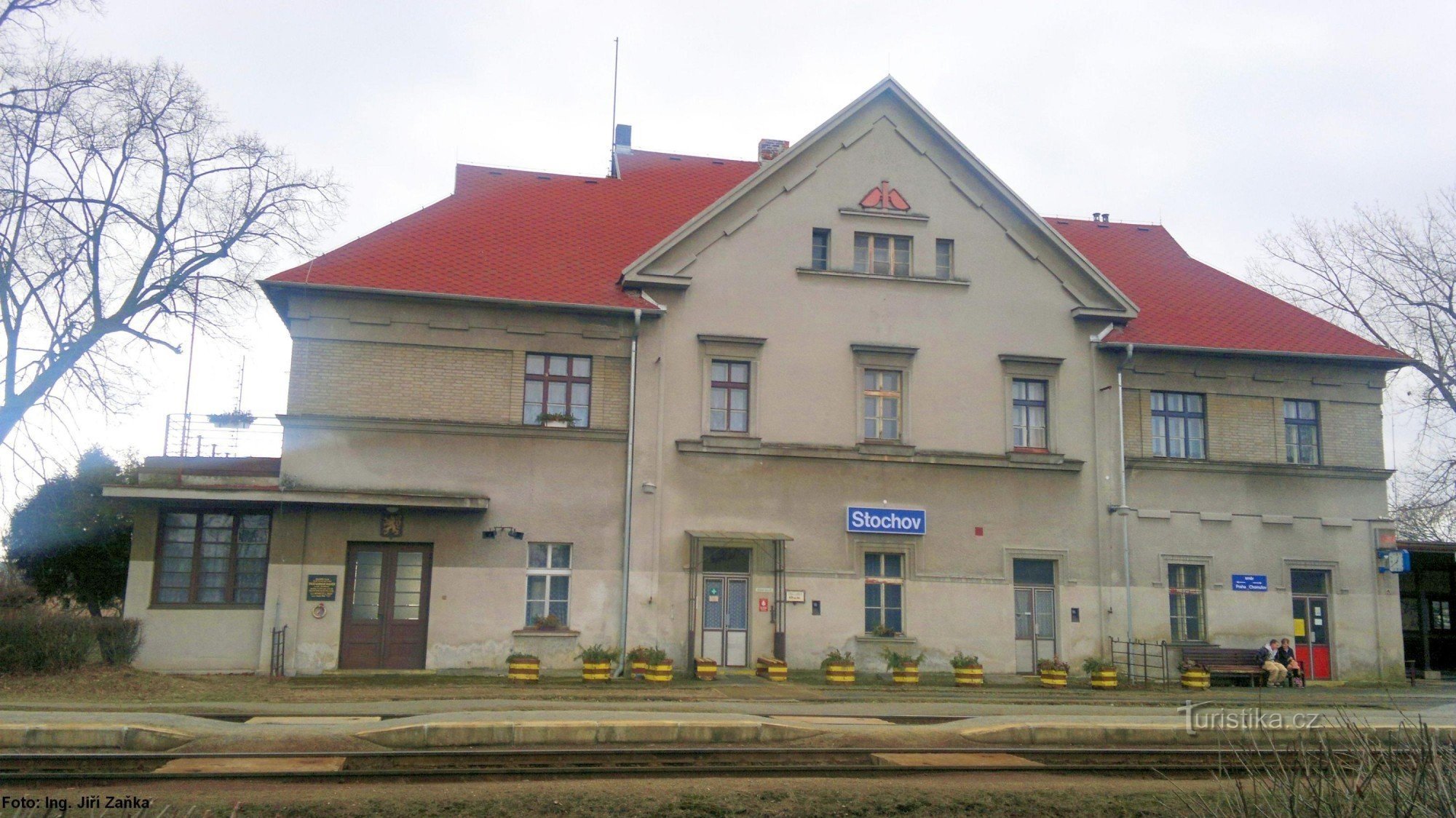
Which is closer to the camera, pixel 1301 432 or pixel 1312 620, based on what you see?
pixel 1312 620

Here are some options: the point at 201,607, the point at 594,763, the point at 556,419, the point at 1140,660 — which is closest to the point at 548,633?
the point at 556,419

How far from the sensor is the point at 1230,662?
80.3ft

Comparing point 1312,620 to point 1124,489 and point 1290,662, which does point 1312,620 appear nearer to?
point 1290,662

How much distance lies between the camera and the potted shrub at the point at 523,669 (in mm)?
20969

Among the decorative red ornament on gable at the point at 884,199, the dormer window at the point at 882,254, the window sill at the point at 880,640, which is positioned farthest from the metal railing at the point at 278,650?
the decorative red ornament on gable at the point at 884,199

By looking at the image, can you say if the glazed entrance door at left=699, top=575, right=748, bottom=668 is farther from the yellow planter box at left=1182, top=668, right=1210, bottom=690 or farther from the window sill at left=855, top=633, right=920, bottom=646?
the yellow planter box at left=1182, top=668, right=1210, bottom=690

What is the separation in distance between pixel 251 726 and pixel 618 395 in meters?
11.3

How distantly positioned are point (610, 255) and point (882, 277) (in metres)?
6.32

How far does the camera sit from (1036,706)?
1817 centimetres

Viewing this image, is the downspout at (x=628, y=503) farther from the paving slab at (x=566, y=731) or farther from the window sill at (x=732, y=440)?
the paving slab at (x=566, y=731)

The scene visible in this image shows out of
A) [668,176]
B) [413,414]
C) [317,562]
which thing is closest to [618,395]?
[413,414]

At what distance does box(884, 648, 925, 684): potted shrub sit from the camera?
22.5 meters

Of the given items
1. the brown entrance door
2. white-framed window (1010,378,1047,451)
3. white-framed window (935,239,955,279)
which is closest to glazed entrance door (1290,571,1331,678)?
white-framed window (1010,378,1047,451)

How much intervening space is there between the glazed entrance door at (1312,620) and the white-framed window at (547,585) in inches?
676
